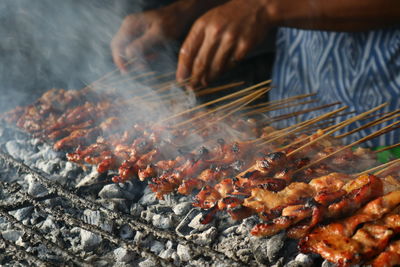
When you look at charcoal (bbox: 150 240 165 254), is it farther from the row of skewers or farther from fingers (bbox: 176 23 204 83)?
fingers (bbox: 176 23 204 83)

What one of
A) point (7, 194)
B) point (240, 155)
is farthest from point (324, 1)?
point (7, 194)

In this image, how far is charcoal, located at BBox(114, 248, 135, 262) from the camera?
2189 mm

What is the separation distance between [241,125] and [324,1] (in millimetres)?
1408

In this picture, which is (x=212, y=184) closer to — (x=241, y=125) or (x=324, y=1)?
(x=241, y=125)

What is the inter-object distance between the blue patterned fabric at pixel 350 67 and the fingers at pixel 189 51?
1631 mm

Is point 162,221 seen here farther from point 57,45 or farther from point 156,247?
point 57,45

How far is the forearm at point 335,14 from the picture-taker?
3.58 m

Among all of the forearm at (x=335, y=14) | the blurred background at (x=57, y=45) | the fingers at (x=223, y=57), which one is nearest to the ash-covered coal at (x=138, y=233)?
the fingers at (x=223, y=57)

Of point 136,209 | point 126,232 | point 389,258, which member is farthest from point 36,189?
point 389,258

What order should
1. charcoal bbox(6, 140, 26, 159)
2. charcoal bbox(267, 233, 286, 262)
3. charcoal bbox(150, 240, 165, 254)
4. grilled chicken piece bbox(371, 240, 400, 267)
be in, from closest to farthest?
grilled chicken piece bbox(371, 240, 400, 267) < charcoal bbox(267, 233, 286, 262) < charcoal bbox(150, 240, 165, 254) < charcoal bbox(6, 140, 26, 159)

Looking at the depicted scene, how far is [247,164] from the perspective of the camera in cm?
288

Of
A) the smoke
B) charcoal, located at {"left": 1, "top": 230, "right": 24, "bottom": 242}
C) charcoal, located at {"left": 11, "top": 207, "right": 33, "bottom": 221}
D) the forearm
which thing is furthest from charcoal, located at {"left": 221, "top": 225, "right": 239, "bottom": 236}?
the smoke

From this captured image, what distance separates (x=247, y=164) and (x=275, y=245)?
0.92 m

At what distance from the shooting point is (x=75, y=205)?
271 cm
